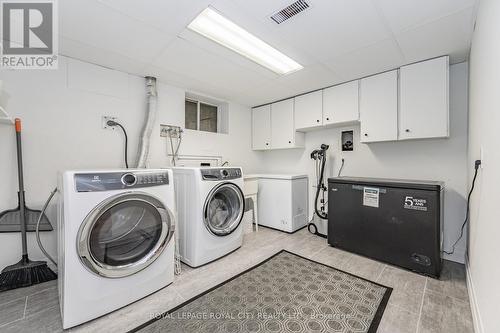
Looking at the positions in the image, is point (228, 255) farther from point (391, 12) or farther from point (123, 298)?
point (391, 12)

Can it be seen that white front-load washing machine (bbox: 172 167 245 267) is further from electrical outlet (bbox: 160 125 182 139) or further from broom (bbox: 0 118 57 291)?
broom (bbox: 0 118 57 291)

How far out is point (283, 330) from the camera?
1296mm

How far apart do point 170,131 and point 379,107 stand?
271 centimetres

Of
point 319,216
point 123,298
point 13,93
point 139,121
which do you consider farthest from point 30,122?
point 319,216

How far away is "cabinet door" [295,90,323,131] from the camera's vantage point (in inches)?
121

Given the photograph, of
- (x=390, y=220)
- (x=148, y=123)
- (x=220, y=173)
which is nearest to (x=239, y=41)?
(x=220, y=173)

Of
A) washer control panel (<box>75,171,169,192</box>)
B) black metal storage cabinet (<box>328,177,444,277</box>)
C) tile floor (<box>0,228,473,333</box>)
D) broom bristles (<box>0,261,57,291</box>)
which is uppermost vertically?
washer control panel (<box>75,171,169,192</box>)

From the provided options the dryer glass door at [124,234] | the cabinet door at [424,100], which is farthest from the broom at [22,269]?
the cabinet door at [424,100]

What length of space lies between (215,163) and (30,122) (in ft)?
7.03

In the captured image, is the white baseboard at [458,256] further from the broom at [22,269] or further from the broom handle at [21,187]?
the broom handle at [21,187]

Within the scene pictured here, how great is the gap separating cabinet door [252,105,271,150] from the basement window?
63 centimetres

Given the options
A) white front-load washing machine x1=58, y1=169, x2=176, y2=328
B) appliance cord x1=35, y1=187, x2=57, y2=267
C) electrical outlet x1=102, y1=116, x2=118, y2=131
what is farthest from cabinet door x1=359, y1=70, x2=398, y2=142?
appliance cord x1=35, y1=187, x2=57, y2=267

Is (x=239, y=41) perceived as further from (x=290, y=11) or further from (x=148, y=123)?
(x=148, y=123)

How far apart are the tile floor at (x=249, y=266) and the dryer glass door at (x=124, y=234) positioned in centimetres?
31
